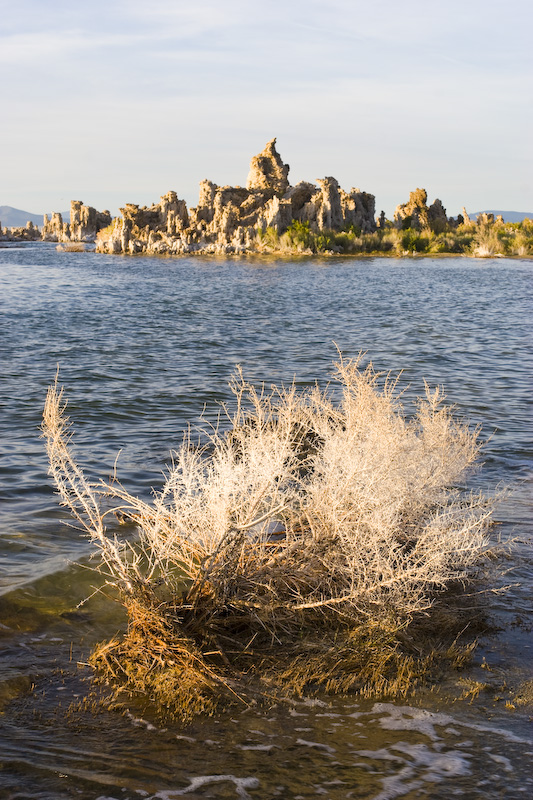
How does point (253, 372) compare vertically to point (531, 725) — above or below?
above

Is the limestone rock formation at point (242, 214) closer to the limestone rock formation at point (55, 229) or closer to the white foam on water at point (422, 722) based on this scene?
the limestone rock formation at point (55, 229)

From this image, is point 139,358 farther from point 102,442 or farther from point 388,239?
point 388,239

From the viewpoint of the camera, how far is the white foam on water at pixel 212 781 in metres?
3.44

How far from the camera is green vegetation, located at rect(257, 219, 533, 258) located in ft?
235

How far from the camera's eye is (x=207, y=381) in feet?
45.9

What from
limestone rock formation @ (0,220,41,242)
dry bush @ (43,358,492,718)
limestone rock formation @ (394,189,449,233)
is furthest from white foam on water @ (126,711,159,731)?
limestone rock formation @ (0,220,41,242)

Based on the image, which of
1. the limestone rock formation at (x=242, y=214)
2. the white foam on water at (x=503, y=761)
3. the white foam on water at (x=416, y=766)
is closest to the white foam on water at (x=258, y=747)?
the white foam on water at (x=416, y=766)

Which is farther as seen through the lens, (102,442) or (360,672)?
(102,442)

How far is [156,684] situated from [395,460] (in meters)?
2.49

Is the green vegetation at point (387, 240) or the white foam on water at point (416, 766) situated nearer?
the white foam on water at point (416, 766)

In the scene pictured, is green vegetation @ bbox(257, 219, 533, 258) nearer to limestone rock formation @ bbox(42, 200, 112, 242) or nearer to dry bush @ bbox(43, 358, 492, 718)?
dry bush @ bbox(43, 358, 492, 718)

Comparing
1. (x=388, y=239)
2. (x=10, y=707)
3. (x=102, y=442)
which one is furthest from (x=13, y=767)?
(x=388, y=239)

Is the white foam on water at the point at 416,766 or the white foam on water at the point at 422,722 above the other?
the white foam on water at the point at 422,722

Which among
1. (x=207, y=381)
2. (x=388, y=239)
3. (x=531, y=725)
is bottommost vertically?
(x=531, y=725)
